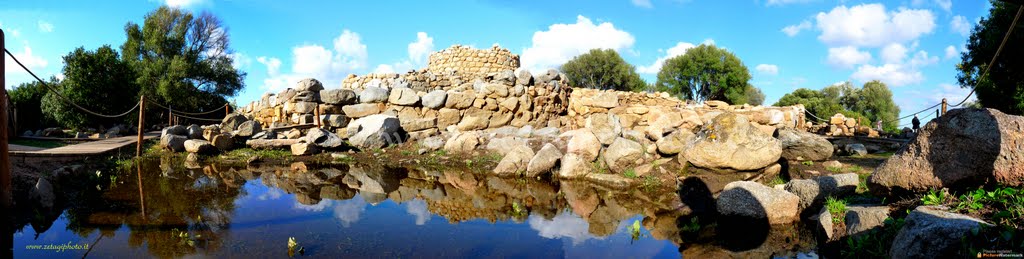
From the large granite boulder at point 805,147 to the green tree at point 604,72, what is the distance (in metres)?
33.2

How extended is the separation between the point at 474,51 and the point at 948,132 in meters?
19.1

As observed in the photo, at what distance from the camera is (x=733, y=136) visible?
27.1 ft

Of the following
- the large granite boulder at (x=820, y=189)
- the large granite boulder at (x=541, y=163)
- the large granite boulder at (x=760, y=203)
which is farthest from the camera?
the large granite boulder at (x=541, y=163)

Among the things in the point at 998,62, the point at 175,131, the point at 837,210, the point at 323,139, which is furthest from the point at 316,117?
the point at 998,62

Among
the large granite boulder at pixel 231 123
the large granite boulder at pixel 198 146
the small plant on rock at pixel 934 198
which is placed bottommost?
the small plant on rock at pixel 934 198

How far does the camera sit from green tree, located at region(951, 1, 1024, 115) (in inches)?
605

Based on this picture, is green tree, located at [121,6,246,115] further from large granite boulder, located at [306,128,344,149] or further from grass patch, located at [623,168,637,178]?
grass patch, located at [623,168,637,178]

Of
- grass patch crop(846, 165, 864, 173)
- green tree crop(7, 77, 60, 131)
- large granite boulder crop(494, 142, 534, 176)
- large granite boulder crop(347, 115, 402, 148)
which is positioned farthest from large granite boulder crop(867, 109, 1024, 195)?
green tree crop(7, 77, 60, 131)

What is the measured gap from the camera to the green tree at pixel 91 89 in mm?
19672

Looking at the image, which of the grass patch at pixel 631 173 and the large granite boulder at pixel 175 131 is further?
the large granite boulder at pixel 175 131

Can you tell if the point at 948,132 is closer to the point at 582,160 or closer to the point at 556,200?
the point at 556,200

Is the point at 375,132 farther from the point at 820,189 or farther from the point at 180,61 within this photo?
the point at 180,61

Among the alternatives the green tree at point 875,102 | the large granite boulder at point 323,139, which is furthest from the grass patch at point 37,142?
the green tree at point 875,102

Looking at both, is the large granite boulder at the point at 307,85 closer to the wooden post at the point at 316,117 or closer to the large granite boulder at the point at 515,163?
the wooden post at the point at 316,117
